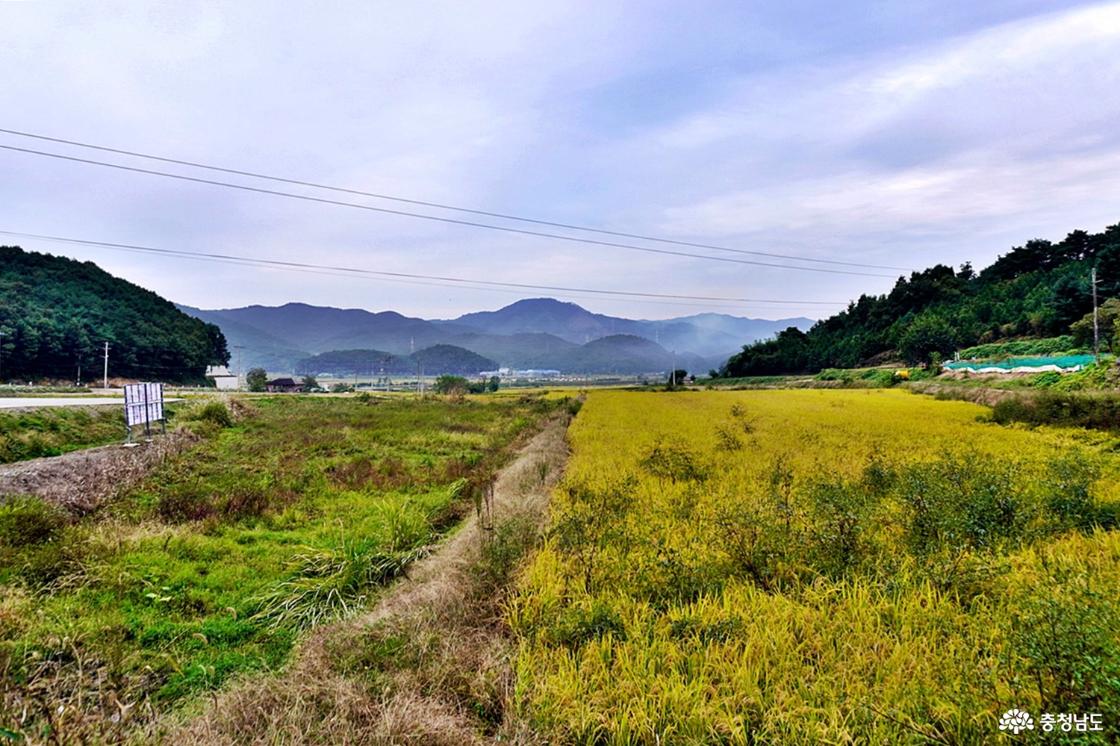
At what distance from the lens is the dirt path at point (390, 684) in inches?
105

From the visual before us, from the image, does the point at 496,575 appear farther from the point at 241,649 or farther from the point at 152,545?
the point at 152,545

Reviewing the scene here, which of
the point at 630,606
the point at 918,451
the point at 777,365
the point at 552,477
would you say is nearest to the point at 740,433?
the point at 918,451

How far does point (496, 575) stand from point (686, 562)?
189cm

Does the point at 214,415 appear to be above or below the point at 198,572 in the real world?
above

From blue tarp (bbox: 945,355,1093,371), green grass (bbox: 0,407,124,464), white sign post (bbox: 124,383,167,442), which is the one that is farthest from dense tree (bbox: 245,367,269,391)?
blue tarp (bbox: 945,355,1093,371)

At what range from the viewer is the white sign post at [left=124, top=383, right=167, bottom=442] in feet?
42.1

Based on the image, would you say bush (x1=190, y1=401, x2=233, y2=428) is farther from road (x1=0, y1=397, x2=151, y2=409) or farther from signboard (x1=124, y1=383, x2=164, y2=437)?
signboard (x1=124, y1=383, x2=164, y2=437)

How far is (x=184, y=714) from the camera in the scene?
10.4 ft

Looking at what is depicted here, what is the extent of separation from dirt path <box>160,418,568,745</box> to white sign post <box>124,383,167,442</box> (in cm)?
1262

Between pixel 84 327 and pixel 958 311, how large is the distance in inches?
4659

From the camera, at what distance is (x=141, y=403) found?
1358 cm

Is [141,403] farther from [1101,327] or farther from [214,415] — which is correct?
[1101,327]

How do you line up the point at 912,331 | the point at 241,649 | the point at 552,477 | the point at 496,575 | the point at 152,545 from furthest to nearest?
the point at 912,331
the point at 552,477
the point at 152,545
the point at 496,575
the point at 241,649

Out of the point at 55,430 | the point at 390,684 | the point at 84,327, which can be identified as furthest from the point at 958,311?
the point at 84,327
